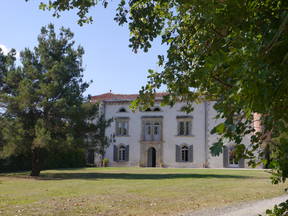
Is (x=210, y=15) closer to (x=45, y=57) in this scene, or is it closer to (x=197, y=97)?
(x=197, y=97)

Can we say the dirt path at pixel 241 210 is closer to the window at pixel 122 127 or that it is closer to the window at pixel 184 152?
the window at pixel 184 152

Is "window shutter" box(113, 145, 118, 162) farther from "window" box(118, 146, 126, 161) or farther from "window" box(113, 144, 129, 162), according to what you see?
"window" box(118, 146, 126, 161)

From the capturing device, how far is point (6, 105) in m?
23.2

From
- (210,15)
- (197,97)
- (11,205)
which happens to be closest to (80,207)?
(11,205)

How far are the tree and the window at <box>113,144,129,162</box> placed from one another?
606 inches

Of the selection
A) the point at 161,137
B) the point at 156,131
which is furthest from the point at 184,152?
the point at 156,131

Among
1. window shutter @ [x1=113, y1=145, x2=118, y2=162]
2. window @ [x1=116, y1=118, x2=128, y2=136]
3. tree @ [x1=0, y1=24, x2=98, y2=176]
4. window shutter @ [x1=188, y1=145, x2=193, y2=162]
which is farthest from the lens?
window @ [x1=116, y1=118, x2=128, y2=136]

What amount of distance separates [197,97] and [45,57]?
21196 mm

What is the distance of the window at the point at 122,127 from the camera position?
135ft

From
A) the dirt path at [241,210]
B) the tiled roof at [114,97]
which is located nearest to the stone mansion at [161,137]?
the tiled roof at [114,97]

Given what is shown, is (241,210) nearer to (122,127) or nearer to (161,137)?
(161,137)

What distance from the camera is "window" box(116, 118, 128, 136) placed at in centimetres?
4116

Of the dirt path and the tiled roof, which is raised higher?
the tiled roof

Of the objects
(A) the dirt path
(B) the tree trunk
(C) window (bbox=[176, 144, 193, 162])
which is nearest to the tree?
(B) the tree trunk
